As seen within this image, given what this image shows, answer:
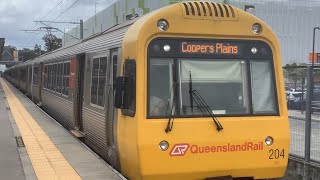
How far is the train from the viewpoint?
6.07 metres

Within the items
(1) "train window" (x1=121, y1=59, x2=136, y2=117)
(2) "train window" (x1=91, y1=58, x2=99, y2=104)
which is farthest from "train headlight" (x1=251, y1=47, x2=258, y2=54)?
(2) "train window" (x1=91, y1=58, x2=99, y2=104)

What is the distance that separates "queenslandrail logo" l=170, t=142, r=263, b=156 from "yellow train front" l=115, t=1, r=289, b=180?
0.01 m

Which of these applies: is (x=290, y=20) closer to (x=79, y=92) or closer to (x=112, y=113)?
(x=79, y=92)

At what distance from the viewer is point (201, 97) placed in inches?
248

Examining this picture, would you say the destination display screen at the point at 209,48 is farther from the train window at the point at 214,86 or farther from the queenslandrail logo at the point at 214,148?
the queenslandrail logo at the point at 214,148

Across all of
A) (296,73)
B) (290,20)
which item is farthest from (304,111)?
(290,20)

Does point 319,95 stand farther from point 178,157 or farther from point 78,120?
point 78,120

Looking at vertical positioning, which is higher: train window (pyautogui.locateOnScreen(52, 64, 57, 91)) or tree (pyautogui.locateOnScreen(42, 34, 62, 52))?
tree (pyautogui.locateOnScreen(42, 34, 62, 52))

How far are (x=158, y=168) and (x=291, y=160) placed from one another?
450 centimetres

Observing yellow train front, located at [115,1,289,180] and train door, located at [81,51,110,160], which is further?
train door, located at [81,51,110,160]

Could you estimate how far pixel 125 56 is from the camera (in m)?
6.62

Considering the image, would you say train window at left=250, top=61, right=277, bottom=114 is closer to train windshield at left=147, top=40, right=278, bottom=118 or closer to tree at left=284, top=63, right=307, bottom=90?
train windshield at left=147, top=40, right=278, bottom=118

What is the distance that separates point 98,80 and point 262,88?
3.19 m

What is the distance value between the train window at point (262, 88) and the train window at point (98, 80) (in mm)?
2596
